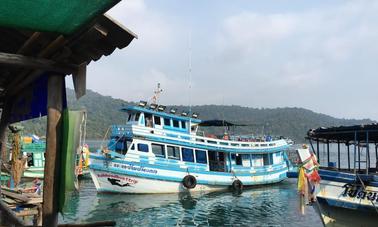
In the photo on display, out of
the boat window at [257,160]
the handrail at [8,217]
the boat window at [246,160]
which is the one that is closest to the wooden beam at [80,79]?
the handrail at [8,217]

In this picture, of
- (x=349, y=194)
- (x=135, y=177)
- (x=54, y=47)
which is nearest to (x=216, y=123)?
(x=135, y=177)

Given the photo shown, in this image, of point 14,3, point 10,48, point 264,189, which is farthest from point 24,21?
point 264,189

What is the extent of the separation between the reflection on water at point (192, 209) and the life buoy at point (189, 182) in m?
0.55

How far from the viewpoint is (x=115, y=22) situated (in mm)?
4105

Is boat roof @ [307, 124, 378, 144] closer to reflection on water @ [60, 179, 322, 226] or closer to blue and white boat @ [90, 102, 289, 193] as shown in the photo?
reflection on water @ [60, 179, 322, 226]

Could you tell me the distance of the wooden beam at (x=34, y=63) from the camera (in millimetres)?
4074

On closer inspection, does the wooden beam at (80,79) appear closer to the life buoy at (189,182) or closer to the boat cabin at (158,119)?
the boat cabin at (158,119)

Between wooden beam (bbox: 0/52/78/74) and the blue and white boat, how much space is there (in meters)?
18.0

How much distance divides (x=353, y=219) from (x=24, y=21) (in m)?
12.6

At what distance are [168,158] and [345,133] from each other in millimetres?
12208

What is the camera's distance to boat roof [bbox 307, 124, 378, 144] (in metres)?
13.0

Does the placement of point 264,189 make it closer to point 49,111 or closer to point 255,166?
Answer: point 255,166

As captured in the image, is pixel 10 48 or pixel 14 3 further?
pixel 10 48

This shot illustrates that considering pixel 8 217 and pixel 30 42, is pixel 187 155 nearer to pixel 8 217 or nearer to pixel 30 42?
pixel 8 217
